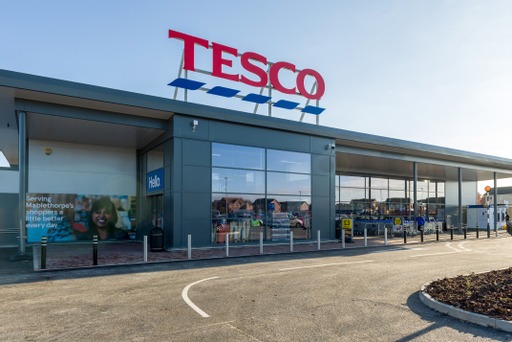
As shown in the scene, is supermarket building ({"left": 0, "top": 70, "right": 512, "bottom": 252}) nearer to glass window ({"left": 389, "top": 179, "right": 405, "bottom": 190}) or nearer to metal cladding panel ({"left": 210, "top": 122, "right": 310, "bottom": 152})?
metal cladding panel ({"left": 210, "top": 122, "right": 310, "bottom": 152})

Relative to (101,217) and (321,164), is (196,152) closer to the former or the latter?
(101,217)

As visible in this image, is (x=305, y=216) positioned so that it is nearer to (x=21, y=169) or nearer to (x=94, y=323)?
(x=21, y=169)

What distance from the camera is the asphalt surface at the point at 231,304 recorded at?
5.92 meters

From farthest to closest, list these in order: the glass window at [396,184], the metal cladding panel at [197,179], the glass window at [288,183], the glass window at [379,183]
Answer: the glass window at [396,184] < the glass window at [379,183] < the glass window at [288,183] < the metal cladding panel at [197,179]

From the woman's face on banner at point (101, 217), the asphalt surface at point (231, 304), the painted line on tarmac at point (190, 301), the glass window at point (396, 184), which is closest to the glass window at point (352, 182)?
the glass window at point (396, 184)

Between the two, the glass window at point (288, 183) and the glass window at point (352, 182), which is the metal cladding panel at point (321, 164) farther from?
the glass window at point (352, 182)

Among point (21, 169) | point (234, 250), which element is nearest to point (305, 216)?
point (234, 250)

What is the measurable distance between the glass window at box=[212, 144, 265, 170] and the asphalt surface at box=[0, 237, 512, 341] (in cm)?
624

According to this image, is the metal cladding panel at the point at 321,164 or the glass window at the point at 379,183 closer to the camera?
the metal cladding panel at the point at 321,164

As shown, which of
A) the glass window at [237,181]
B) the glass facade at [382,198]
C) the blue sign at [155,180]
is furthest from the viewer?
the glass facade at [382,198]

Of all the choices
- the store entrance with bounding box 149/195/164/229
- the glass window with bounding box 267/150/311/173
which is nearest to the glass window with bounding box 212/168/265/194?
the glass window with bounding box 267/150/311/173

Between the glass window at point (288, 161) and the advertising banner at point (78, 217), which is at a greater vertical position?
the glass window at point (288, 161)

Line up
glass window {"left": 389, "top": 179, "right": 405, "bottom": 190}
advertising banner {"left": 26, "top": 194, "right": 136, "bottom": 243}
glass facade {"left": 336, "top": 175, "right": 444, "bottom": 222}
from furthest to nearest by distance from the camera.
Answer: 1. glass window {"left": 389, "top": 179, "right": 405, "bottom": 190}
2. glass facade {"left": 336, "top": 175, "right": 444, "bottom": 222}
3. advertising banner {"left": 26, "top": 194, "right": 136, "bottom": 243}

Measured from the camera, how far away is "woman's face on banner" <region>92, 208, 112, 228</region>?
20844 mm
